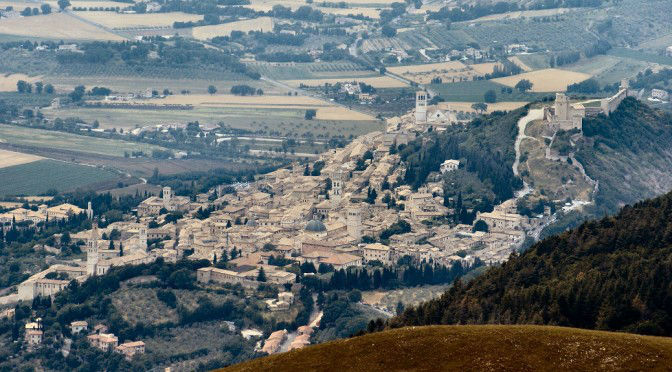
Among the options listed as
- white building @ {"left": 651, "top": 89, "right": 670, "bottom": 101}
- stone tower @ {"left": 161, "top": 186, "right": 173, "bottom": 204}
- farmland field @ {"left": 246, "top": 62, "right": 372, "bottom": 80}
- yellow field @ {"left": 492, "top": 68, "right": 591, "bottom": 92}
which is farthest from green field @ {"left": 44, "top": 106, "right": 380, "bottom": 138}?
stone tower @ {"left": 161, "top": 186, "right": 173, "bottom": 204}

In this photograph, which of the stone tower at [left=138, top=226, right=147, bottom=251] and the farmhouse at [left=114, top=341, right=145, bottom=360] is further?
the stone tower at [left=138, top=226, right=147, bottom=251]

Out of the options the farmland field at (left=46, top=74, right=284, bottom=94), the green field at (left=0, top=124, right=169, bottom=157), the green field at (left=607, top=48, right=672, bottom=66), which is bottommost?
the green field at (left=0, top=124, right=169, bottom=157)

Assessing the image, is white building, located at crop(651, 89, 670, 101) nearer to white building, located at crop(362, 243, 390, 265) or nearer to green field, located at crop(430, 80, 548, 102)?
green field, located at crop(430, 80, 548, 102)

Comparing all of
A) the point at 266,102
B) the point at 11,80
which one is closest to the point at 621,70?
the point at 266,102

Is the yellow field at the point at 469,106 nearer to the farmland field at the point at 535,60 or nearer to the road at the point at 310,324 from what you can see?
the farmland field at the point at 535,60

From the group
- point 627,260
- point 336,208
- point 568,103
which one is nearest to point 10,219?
point 336,208

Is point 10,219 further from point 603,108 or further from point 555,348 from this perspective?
point 555,348
